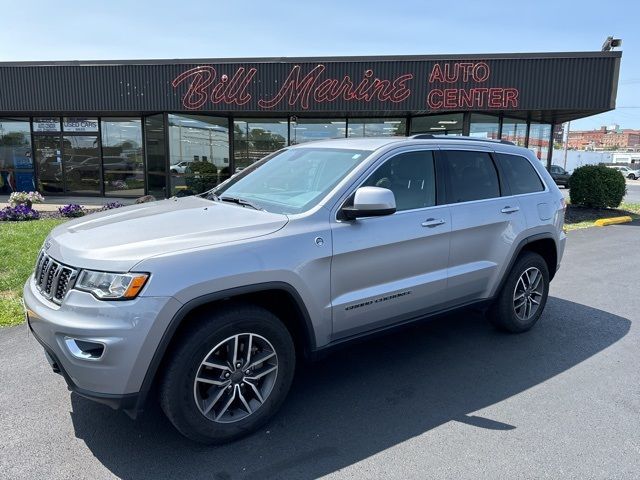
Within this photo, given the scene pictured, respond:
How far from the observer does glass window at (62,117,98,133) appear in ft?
51.7

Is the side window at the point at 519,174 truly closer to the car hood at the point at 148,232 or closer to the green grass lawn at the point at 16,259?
the car hood at the point at 148,232

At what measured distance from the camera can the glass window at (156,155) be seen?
14766 millimetres

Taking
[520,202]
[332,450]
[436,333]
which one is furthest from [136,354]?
[520,202]

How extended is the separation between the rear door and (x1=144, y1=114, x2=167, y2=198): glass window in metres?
12.1

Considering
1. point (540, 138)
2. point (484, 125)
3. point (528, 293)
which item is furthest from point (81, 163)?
point (540, 138)

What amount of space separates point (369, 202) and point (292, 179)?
0.95 meters

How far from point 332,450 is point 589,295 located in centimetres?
455

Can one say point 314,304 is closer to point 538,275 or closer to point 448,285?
point 448,285

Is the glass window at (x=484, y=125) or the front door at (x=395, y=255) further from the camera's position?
the glass window at (x=484, y=125)

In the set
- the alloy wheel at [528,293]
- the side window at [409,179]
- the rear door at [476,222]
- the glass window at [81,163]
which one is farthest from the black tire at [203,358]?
the glass window at [81,163]

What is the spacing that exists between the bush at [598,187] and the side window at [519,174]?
A: 1021 centimetres

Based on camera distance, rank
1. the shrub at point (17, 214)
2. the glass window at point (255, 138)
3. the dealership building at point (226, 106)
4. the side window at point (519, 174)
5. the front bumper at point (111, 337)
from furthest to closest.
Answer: the glass window at point (255, 138) < the dealership building at point (226, 106) < the shrub at point (17, 214) < the side window at point (519, 174) < the front bumper at point (111, 337)

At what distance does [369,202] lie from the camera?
309 cm

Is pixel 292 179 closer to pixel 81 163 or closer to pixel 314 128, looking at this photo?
pixel 314 128
